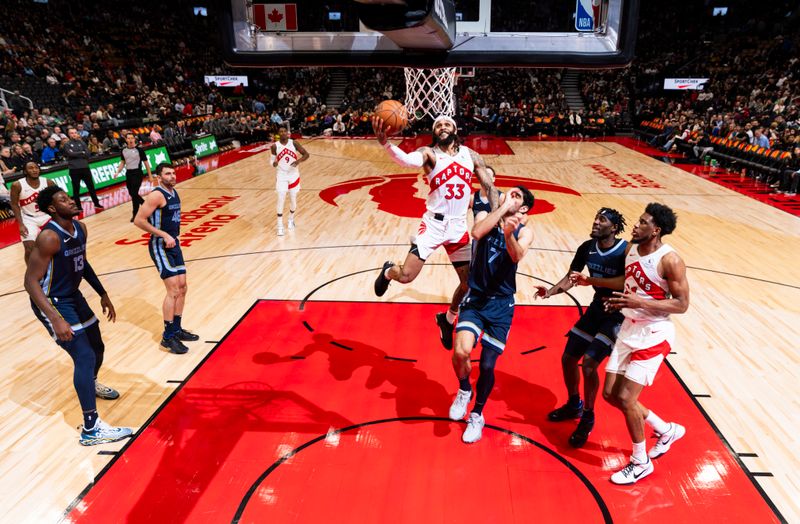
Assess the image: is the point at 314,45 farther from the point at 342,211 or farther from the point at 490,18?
the point at 342,211

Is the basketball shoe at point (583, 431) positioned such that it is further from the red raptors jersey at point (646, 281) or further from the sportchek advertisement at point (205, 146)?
the sportchek advertisement at point (205, 146)

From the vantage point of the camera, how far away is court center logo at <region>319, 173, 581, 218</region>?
11.7 meters

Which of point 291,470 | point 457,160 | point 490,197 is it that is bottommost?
point 291,470

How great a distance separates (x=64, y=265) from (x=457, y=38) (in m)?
3.38

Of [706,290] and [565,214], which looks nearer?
[706,290]

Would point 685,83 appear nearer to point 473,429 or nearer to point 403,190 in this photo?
point 403,190

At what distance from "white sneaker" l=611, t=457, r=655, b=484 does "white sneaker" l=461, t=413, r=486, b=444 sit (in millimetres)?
933

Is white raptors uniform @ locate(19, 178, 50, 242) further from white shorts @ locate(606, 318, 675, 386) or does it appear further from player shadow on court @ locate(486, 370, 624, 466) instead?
white shorts @ locate(606, 318, 675, 386)

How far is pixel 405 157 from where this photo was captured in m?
4.52

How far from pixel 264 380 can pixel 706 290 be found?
5612 millimetres

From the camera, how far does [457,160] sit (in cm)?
480

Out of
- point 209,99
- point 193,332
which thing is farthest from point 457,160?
point 209,99

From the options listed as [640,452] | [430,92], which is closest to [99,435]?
[640,452]


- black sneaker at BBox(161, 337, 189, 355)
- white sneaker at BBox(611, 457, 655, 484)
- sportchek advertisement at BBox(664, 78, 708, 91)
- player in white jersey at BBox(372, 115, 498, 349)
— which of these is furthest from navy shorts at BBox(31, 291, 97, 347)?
sportchek advertisement at BBox(664, 78, 708, 91)
